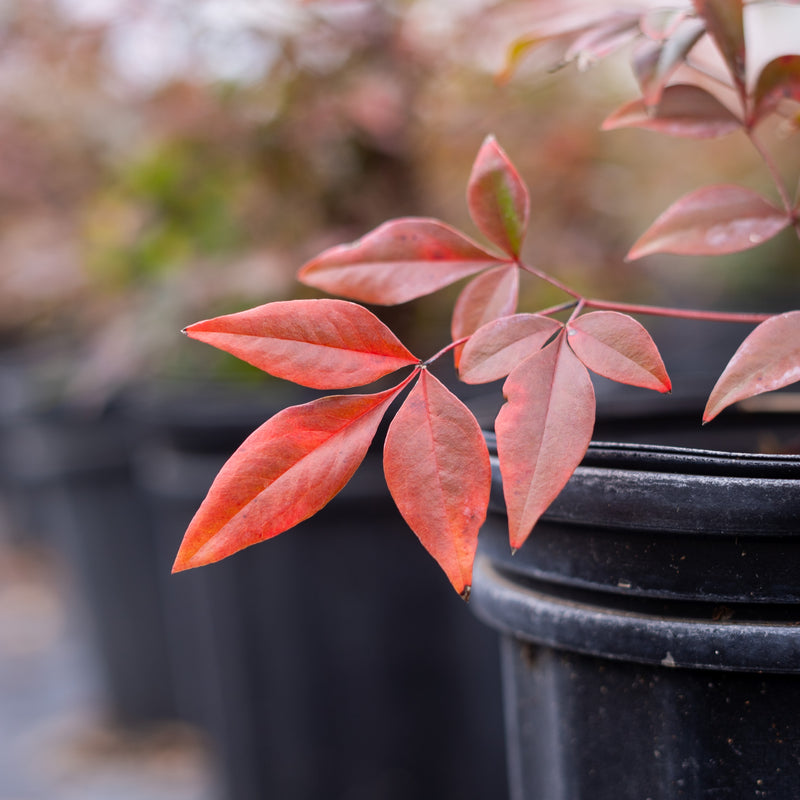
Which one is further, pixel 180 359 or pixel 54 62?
pixel 180 359

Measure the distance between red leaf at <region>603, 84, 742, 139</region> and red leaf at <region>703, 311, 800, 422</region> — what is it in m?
0.14

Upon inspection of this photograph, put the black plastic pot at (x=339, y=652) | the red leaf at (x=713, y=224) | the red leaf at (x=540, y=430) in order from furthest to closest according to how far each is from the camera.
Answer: the black plastic pot at (x=339, y=652)
the red leaf at (x=713, y=224)
the red leaf at (x=540, y=430)

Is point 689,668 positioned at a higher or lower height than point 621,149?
lower

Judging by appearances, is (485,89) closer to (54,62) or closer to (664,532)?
(54,62)

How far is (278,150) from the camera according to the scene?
1.18 m

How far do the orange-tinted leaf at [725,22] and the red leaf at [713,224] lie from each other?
64 millimetres

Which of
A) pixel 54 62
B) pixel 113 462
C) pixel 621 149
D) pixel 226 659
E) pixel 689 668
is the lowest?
pixel 226 659

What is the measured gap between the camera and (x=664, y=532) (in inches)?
13.8

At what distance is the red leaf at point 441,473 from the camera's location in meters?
0.32

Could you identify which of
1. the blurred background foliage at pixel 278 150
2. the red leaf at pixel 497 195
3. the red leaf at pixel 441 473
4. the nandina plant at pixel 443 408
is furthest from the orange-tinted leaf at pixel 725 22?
the blurred background foliage at pixel 278 150

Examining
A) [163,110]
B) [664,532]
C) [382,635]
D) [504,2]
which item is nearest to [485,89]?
[504,2]

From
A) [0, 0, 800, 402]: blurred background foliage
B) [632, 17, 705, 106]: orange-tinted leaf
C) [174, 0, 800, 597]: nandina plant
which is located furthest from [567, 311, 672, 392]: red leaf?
[0, 0, 800, 402]: blurred background foliage

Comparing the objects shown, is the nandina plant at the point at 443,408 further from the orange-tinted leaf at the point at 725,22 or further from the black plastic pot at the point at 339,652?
the black plastic pot at the point at 339,652

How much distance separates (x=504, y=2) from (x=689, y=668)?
910 mm
